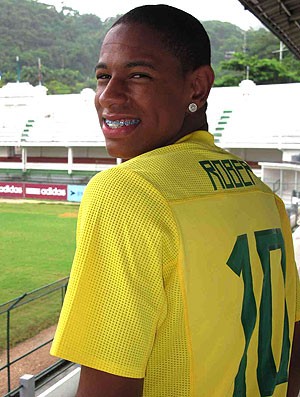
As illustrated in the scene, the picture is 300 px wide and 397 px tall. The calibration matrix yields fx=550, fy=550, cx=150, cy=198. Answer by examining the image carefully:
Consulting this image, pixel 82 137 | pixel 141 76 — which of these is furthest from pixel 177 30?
pixel 82 137

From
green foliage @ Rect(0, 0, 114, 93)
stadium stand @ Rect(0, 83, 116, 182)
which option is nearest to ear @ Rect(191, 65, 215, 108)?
stadium stand @ Rect(0, 83, 116, 182)

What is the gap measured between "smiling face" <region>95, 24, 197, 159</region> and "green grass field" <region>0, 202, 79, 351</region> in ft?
13.2

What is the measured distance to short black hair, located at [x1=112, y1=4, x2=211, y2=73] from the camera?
20.8 inches

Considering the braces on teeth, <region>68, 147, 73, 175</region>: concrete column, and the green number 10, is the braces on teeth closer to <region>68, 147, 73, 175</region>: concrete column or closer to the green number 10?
the green number 10

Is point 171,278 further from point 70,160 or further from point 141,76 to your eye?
point 70,160

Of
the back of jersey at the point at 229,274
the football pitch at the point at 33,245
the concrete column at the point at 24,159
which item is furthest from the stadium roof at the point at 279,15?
the concrete column at the point at 24,159

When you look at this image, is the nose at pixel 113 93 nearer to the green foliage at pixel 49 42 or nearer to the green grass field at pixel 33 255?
the green grass field at pixel 33 255

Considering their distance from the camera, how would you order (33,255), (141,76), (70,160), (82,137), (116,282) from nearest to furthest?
1. (116,282)
2. (141,76)
3. (33,255)
4. (70,160)
5. (82,137)

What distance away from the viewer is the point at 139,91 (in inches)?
20.7

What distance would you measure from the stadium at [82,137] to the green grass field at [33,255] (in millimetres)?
1684

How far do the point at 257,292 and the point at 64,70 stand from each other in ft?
104

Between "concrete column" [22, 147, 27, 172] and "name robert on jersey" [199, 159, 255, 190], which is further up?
"concrete column" [22, 147, 27, 172]

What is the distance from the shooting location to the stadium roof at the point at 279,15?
7.59 feet

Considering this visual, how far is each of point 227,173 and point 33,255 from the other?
26.6 feet
